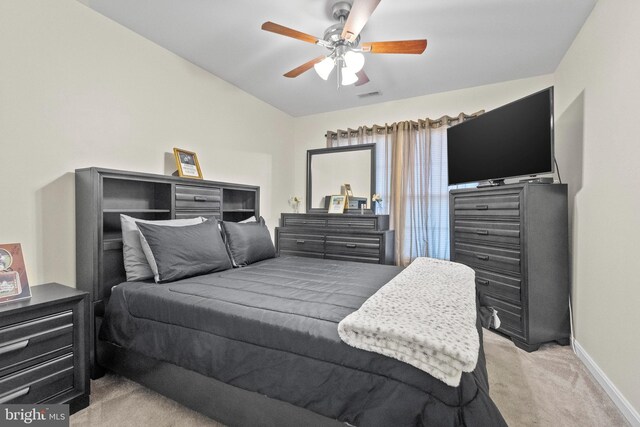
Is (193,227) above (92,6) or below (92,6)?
below

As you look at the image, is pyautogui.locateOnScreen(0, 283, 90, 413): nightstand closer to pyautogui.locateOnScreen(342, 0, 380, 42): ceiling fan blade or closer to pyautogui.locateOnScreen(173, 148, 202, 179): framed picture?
pyautogui.locateOnScreen(173, 148, 202, 179): framed picture

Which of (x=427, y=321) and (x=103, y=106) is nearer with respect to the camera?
(x=427, y=321)

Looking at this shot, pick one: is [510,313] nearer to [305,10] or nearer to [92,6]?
[305,10]

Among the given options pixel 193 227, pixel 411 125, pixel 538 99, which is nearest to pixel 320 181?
pixel 411 125

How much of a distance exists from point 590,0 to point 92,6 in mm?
3644

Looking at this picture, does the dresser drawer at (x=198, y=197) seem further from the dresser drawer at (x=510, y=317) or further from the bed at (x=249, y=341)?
the dresser drawer at (x=510, y=317)

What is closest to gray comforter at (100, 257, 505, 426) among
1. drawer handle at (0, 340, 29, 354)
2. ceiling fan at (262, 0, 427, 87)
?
drawer handle at (0, 340, 29, 354)

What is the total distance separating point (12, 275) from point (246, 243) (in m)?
1.50

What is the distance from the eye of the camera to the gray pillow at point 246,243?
2.63 metres

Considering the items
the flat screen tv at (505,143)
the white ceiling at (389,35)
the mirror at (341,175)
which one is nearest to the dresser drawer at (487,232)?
the flat screen tv at (505,143)

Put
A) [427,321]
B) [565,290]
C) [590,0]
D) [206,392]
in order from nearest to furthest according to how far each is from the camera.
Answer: [427,321], [206,392], [590,0], [565,290]

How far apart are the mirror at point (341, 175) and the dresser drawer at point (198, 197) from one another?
169 cm

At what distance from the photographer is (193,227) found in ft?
7.66

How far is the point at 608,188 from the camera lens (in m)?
1.92
